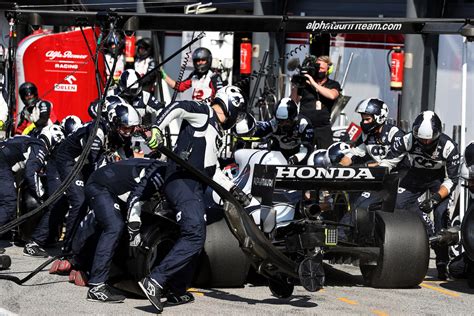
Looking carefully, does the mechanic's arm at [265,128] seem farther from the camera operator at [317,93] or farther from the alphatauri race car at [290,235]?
the camera operator at [317,93]

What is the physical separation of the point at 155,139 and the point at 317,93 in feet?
20.1

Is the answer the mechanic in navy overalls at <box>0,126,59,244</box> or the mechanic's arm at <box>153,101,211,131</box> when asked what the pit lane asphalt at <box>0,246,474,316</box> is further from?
the mechanic's arm at <box>153,101,211,131</box>

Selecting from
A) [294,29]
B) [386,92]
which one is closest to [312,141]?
[294,29]

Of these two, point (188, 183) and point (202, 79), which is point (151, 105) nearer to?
point (202, 79)

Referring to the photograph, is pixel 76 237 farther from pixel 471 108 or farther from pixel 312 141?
pixel 471 108

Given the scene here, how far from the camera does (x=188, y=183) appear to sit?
33.6 feet

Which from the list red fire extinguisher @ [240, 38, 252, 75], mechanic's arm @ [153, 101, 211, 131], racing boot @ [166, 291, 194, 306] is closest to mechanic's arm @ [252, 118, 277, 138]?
mechanic's arm @ [153, 101, 211, 131]

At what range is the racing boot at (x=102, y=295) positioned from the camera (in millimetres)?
10320

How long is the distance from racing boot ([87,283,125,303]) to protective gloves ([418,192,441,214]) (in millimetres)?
3381

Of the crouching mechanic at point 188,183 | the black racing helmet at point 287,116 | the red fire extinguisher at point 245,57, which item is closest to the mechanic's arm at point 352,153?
the black racing helmet at point 287,116

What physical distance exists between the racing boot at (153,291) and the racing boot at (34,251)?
10.8 feet

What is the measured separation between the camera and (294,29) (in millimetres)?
13555

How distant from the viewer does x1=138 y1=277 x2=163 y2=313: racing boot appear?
980 cm

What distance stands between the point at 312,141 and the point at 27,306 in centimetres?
423
